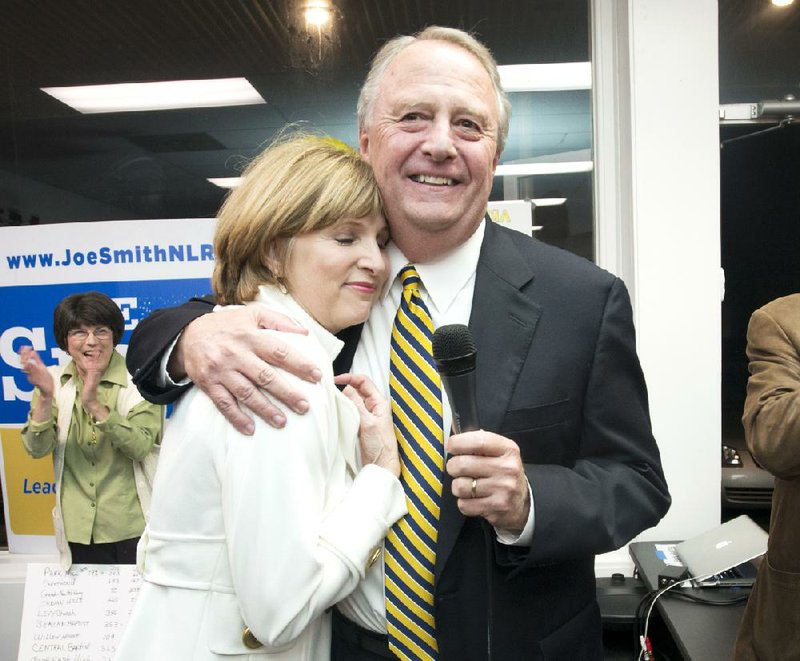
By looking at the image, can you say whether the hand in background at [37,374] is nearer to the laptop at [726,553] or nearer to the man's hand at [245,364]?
the man's hand at [245,364]

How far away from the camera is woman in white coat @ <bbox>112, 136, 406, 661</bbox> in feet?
3.25

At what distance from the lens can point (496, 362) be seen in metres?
1.25

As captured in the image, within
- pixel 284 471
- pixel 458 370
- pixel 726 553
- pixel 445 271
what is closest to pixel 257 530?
pixel 284 471

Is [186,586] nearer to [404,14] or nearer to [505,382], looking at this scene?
[505,382]

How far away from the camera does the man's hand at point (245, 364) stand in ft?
3.33

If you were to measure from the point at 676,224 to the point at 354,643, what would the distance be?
2.03 m

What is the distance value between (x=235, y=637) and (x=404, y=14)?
8.46 ft

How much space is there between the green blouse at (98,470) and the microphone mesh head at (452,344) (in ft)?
6.77

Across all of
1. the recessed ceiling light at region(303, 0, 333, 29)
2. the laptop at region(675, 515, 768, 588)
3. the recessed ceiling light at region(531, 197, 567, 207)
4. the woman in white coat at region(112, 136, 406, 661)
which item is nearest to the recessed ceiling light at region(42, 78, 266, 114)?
the recessed ceiling light at region(303, 0, 333, 29)

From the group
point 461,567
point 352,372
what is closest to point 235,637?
point 461,567

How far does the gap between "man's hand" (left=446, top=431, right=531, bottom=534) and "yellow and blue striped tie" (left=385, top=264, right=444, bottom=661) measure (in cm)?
15

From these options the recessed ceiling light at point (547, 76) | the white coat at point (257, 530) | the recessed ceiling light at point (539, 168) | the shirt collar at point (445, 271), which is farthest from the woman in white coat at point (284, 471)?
the recessed ceiling light at point (547, 76)

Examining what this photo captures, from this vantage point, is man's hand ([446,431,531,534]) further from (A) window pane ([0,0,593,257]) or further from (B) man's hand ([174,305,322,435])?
(A) window pane ([0,0,593,257])

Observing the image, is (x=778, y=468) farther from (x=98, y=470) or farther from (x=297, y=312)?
(x=98, y=470)
